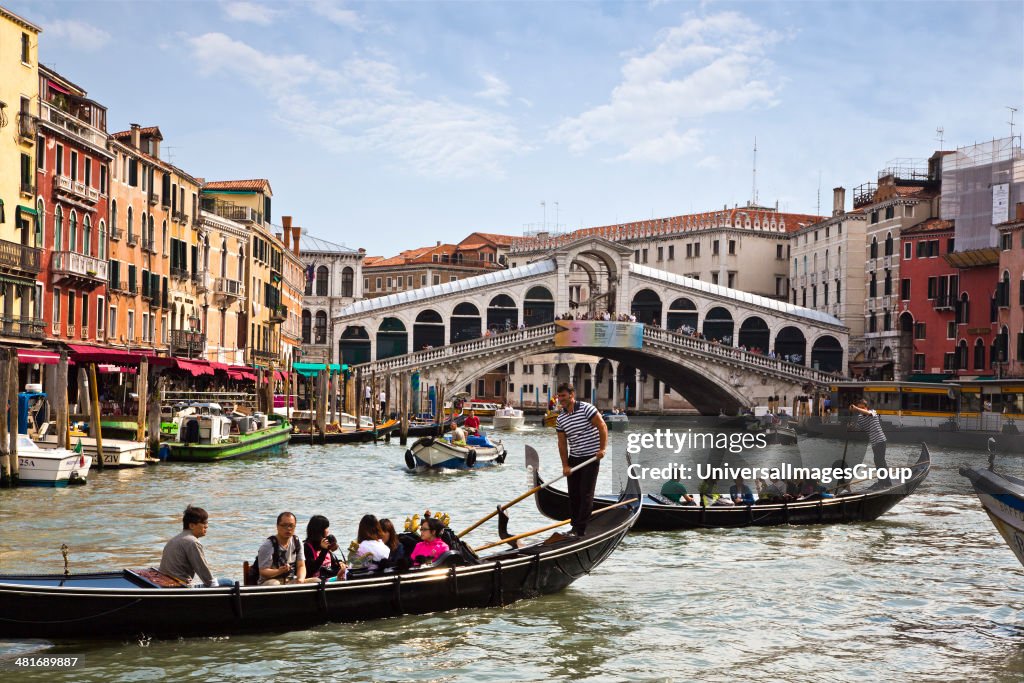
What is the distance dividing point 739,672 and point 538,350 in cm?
3580

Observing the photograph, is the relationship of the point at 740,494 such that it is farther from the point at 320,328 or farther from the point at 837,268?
the point at 320,328

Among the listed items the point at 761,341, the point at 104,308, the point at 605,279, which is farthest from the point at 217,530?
the point at 605,279

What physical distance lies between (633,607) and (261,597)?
131 inches

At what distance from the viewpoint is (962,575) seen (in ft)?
40.5

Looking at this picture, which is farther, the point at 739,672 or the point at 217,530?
the point at 217,530

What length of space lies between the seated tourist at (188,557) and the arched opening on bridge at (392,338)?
41.0 m

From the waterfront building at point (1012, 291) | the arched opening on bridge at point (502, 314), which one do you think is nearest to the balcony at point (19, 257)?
the waterfront building at point (1012, 291)

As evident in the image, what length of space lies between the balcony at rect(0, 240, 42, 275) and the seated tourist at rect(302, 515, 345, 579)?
1493cm

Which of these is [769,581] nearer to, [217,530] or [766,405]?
[217,530]

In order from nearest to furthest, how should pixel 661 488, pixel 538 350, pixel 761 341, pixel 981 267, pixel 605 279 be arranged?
pixel 661 488 → pixel 981 267 → pixel 538 350 → pixel 761 341 → pixel 605 279

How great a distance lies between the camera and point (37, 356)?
22.5 meters

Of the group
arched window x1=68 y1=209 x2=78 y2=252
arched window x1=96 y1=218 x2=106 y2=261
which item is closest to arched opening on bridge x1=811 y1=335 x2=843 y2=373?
arched window x1=96 y1=218 x2=106 y2=261

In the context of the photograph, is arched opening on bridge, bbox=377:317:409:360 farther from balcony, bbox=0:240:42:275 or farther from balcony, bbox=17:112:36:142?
balcony, bbox=17:112:36:142

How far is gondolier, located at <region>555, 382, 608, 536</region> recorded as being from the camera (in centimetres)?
1052
